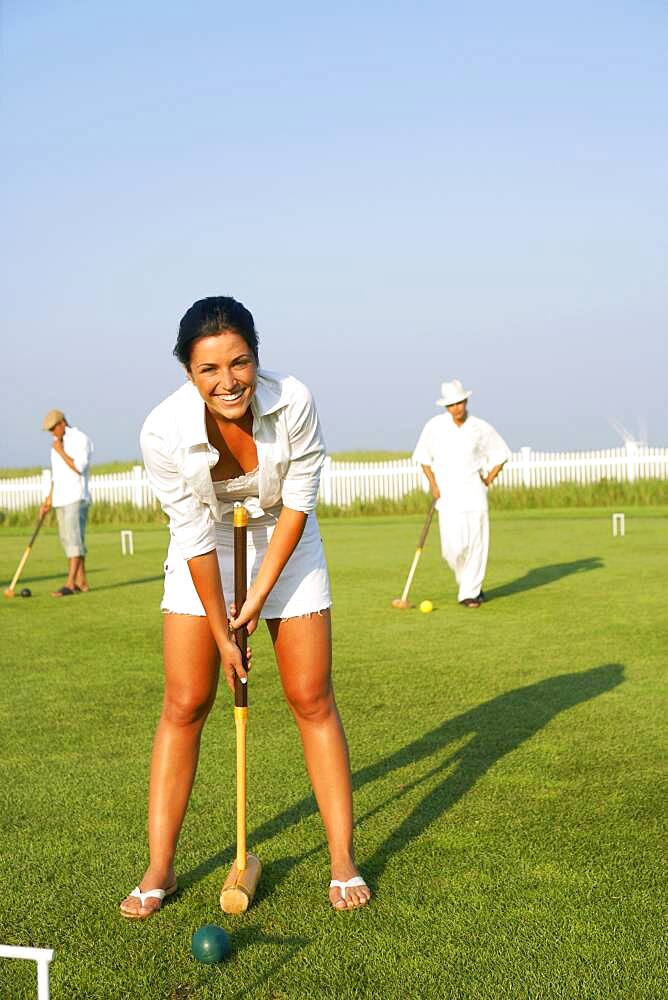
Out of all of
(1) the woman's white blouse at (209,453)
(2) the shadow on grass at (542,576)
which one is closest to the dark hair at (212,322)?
(1) the woman's white blouse at (209,453)

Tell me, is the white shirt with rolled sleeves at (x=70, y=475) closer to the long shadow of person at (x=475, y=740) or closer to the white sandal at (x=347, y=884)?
the long shadow of person at (x=475, y=740)

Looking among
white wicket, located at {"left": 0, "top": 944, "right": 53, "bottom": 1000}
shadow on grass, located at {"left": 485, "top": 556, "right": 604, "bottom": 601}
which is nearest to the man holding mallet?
shadow on grass, located at {"left": 485, "top": 556, "right": 604, "bottom": 601}

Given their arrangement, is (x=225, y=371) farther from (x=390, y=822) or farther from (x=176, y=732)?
(x=390, y=822)

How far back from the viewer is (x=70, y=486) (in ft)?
43.5

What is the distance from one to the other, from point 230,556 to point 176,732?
62 centimetres

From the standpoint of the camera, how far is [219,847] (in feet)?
14.3

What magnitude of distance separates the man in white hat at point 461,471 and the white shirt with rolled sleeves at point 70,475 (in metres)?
3.95

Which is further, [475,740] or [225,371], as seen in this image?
[475,740]

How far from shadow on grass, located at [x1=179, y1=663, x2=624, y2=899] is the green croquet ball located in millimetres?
510

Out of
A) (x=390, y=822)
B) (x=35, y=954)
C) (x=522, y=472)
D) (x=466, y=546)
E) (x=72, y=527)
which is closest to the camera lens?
(x=35, y=954)

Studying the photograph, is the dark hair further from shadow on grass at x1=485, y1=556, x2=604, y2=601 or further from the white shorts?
shadow on grass at x1=485, y1=556, x2=604, y2=601

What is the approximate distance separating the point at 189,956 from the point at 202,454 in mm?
1473

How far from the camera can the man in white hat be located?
37.2 ft

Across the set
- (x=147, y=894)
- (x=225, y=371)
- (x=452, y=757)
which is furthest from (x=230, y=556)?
(x=452, y=757)
